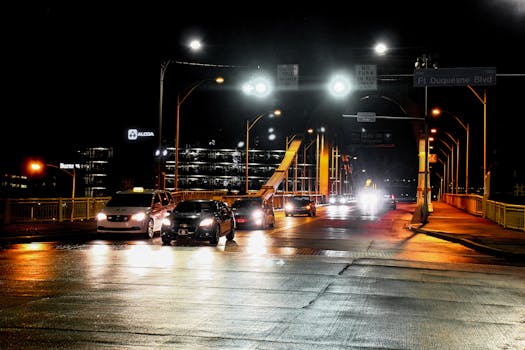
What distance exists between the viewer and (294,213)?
156 feet

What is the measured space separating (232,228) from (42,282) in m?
12.2

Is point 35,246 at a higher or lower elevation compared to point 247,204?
lower

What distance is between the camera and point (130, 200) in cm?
2548

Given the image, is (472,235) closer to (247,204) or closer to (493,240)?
(493,240)

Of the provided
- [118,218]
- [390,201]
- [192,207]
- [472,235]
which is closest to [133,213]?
[118,218]

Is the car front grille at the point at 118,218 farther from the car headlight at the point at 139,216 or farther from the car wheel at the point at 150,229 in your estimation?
the car wheel at the point at 150,229

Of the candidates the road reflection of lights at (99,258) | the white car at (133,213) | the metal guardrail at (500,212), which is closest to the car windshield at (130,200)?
the white car at (133,213)

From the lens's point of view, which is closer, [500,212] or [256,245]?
[256,245]

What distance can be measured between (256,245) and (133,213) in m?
5.35

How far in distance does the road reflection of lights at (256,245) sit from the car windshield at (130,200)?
14.0ft

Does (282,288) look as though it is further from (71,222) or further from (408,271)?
(71,222)

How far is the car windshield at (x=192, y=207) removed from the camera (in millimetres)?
22594

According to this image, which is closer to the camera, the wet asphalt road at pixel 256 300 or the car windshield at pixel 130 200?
the wet asphalt road at pixel 256 300

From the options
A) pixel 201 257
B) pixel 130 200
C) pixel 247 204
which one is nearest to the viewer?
pixel 201 257
